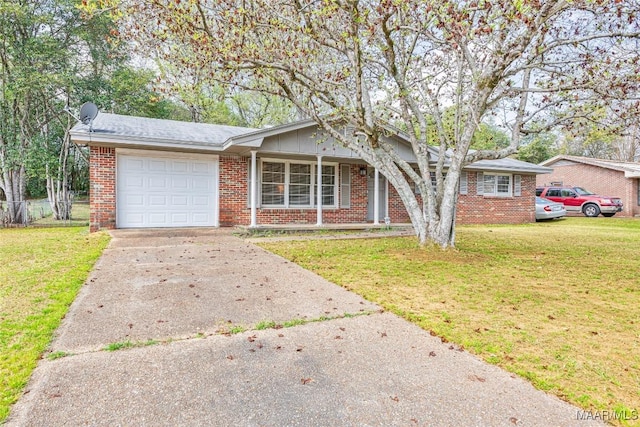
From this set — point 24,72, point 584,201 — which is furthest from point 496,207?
point 24,72

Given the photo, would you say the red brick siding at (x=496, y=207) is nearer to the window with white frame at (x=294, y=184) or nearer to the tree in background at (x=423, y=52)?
the window with white frame at (x=294, y=184)

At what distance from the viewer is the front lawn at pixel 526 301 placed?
2.61 m

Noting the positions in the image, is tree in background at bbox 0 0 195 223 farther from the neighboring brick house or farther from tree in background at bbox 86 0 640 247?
the neighboring brick house

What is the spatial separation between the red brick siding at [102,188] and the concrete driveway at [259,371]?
22.1 ft

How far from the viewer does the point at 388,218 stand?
13461mm

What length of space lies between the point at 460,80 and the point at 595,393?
21.1ft

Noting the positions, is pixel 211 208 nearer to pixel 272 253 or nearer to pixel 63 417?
pixel 272 253

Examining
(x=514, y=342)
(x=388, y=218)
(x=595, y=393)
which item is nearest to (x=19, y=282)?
(x=514, y=342)

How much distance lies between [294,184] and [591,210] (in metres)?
17.5

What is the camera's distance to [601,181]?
23.4m

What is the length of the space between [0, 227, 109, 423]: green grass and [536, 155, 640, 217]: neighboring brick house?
26.7 meters

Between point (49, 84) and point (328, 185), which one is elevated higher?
point (49, 84)

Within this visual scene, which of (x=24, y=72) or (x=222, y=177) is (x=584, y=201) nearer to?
(x=222, y=177)

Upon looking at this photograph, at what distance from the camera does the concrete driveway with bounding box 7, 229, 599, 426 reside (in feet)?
6.83
